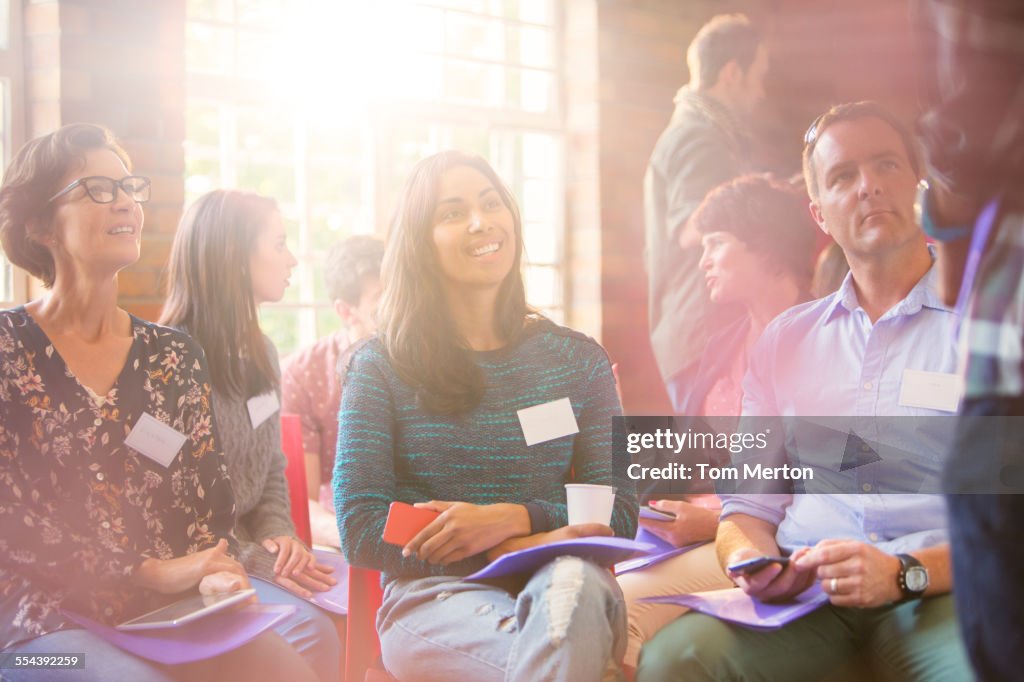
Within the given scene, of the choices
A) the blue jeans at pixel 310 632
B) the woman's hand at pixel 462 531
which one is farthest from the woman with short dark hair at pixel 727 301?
the blue jeans at pixel 310 632

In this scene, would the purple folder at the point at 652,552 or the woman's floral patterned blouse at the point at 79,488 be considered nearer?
the woman's floral patterned blouse at the point at 79,488

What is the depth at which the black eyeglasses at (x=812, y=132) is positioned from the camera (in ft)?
5.75

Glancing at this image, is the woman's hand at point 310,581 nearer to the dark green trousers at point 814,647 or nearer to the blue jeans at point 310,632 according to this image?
the blue jeans at point 310,632

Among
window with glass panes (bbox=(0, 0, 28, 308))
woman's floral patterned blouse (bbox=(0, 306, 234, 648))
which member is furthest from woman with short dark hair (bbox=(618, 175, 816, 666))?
window with glass panes (bbox=(0, 0, 28, 308))

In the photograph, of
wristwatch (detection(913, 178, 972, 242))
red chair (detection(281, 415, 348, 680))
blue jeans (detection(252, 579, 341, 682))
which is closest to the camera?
wristwatch (detection(913, 178, 972, 242))

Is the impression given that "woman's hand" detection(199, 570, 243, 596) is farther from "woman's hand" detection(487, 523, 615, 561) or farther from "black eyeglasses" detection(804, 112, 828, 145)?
"black eyeglasses" detection(804, 112, 828, 145)

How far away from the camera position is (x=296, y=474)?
1.98 metres

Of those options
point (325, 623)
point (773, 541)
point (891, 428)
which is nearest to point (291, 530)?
point (325, 623)

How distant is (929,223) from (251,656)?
1.37 m

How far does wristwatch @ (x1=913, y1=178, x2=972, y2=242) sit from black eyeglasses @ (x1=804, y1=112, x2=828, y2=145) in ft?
0.80

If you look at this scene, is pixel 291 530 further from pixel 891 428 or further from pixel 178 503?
pixel 891 428

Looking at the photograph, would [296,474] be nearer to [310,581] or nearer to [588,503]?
[310,581]

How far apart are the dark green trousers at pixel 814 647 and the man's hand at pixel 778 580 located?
2.4 inches

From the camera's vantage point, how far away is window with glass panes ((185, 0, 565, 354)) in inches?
72.2
